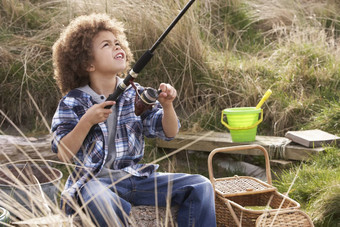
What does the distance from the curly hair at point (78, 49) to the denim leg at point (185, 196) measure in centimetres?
63

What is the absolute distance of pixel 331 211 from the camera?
3004 mm

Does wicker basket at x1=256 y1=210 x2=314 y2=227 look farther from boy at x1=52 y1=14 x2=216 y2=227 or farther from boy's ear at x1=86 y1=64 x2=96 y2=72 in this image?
boy's ear at x1=86 y1=64 x2=96 y2=72

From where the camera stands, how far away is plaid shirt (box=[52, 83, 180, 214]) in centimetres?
254

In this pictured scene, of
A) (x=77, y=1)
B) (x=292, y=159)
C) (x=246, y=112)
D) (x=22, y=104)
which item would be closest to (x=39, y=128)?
(x=22, y=104)

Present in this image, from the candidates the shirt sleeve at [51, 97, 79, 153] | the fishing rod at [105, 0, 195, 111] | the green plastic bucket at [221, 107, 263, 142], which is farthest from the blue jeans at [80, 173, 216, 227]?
the green plastic bucket at [221, 107, 263, 142]

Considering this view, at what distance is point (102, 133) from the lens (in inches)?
102

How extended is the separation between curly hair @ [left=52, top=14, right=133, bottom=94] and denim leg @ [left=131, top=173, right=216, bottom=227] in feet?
2.08

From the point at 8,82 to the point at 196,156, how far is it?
75.5 inches

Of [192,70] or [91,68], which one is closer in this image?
[91,68]

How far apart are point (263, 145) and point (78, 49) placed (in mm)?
1798

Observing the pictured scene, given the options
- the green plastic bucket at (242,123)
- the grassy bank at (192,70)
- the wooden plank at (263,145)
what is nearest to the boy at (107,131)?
the green plastic bucket at (242,123)

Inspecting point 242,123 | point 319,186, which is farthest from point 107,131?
point 242,123

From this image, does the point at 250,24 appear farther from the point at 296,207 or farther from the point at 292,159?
the point at 296,207

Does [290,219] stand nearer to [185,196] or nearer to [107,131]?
[185,196]
